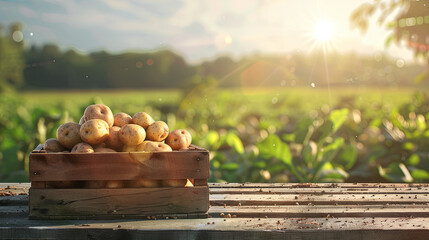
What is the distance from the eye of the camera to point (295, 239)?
84.4 inches

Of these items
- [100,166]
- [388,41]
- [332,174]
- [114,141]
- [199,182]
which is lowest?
[332,174]

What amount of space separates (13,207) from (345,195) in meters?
1.80

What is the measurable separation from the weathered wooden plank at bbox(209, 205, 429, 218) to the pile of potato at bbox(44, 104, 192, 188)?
0.31 m

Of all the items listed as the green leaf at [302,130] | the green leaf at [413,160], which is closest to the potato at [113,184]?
the green leaf at [302,130]

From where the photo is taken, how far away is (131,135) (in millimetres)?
2340

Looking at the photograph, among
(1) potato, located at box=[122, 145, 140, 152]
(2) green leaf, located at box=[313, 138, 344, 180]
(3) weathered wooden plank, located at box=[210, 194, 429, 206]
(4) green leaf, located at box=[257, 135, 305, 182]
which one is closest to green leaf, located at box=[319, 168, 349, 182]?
(2) green leaf, located at box=[313, 138, 344, 180]

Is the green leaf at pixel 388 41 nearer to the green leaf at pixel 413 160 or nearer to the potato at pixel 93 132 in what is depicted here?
the green leaf at pixel 413 160

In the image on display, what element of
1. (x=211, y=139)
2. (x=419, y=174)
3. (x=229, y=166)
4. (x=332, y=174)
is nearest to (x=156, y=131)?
(x=229, y=166)

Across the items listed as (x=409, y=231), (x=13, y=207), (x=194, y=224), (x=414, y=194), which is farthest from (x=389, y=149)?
(x=13, y=207)

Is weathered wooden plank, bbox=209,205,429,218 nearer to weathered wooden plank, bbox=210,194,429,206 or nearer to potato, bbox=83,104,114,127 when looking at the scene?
weathered wooden plank, bbox=210,194,429,206

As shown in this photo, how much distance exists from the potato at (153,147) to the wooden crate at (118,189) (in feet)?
Result: 0.25

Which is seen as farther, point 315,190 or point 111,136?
point 315,190

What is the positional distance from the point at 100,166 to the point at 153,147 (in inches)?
10.0

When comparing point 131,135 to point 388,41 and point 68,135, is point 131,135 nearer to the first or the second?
point 68,135
